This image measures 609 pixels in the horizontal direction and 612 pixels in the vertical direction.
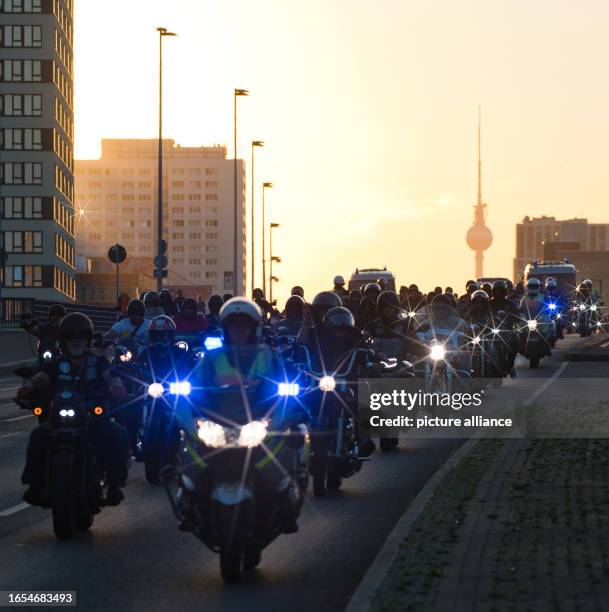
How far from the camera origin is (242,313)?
9.70 meters

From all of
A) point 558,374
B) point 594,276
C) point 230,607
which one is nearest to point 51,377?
point 230,607

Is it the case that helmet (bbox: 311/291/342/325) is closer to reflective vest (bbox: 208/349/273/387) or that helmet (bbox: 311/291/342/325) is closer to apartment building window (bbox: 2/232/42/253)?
reflective vest (bbox: 208/349/273/387)

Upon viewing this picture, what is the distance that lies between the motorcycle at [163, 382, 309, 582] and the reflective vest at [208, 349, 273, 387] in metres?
0.10

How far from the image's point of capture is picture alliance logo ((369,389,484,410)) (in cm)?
1617

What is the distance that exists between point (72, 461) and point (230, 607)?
8.88 feet

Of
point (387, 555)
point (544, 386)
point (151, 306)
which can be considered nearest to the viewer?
point (387, 555)

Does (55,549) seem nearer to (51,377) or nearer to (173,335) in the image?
(51,377)

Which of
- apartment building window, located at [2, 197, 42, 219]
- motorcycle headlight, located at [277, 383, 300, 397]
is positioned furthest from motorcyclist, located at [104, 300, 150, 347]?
apartment building window, located at [2, 197, 42, 219]

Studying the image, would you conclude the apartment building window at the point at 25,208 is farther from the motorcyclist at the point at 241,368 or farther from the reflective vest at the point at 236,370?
the reflective vest at the point at 236,370

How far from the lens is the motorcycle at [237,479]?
9023 millimetres

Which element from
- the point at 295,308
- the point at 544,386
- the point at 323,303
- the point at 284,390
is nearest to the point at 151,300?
the point at 295,308

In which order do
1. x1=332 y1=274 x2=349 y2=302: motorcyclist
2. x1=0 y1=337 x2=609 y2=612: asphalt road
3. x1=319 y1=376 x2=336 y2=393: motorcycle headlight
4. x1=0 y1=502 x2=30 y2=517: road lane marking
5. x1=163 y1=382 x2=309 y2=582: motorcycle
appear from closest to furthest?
1. x1=0 y1=337 x2=609 y2=612: asphalt road
2. x1=163 y1=382 x2=309 y2=582: motorcycle
3. x1=0 y1=502 x2=30 y2=517: road lane marking
4. x1=319 y1=376 x2=336 y2=393: motorcycle headlight
5. x1=332 y1=274 x2=349 y2=302: motorcyclist

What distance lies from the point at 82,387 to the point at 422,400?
32.4 feet

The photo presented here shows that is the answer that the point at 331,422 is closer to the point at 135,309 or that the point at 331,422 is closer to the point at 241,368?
the point at 241,368
